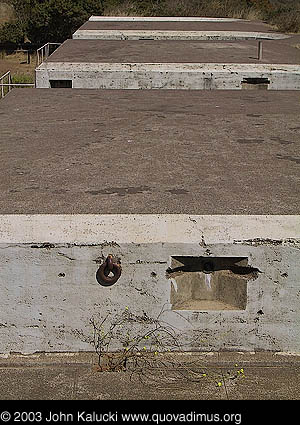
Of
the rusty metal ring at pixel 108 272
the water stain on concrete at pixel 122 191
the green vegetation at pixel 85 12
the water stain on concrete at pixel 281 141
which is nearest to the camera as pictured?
the rusty metal ring at pixel 108 272

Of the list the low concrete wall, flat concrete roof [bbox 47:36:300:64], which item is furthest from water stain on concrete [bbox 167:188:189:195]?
the low concrete wall

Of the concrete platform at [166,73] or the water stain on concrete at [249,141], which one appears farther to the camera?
the concrete platform at [166,73]

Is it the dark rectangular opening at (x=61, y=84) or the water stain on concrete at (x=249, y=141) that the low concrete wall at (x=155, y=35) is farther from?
the water stain on concrete at (x=249, y=141)

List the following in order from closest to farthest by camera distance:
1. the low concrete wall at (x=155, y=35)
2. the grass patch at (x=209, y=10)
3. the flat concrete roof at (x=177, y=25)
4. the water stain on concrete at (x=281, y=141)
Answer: the water stain on concrete at (x=281, y=141)
the low concrete wall at (x=155, y=35)
the flat concrete roof at (x=177, y=25)
the grass patch at (x=209, y=10)

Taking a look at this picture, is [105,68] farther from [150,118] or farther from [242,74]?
[150,118]

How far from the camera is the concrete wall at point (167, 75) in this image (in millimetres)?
9422

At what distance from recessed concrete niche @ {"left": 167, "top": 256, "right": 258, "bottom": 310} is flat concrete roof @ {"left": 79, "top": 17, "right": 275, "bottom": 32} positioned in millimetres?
12075

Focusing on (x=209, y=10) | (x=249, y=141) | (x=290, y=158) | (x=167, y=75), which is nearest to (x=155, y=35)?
(x=167, y=75)

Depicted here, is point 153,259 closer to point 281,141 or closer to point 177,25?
point 281,141

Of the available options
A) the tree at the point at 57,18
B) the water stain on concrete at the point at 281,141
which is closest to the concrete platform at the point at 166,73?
the water stain on concrete at the point at 281,141

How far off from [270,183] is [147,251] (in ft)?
4.31

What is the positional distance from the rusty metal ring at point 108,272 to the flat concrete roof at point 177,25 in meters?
12.3

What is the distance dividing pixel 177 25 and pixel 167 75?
791 cm

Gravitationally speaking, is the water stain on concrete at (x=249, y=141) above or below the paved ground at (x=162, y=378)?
above
